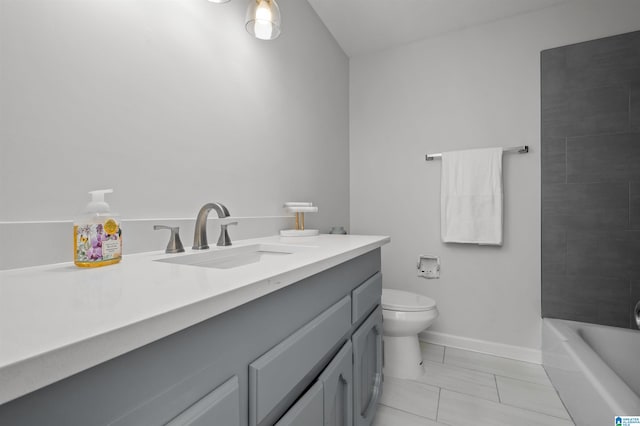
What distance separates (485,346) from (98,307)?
7.63 ft

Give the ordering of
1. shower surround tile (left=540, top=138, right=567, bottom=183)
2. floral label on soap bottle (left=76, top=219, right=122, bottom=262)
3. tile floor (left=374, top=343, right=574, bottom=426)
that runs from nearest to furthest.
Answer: floral label on soap bottle (left=76, top=219, right=122, bottom=262) < tile floor (left=374, top=343, right=574, bottom=426) < shower surround tile (left=540, top=138, right=567, bottom=183)

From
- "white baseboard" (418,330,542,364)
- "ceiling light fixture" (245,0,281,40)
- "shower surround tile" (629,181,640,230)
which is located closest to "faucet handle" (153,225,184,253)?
"ceiling light fixture" (245,0,281,40)

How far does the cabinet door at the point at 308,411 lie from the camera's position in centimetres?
63

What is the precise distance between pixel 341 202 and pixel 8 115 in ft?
6.37

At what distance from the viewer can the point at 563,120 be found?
1827 mm

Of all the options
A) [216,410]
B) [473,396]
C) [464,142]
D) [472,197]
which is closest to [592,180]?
[472,197]

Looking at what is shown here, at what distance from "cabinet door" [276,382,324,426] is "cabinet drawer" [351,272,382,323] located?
317 millimetres

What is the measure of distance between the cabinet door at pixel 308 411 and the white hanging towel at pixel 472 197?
64.2 inches

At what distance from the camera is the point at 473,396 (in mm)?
1538

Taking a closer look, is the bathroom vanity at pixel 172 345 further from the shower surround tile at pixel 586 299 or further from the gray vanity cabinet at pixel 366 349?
the shower surround tile at pixel 586 299

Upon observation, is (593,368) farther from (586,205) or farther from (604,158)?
(604,158)

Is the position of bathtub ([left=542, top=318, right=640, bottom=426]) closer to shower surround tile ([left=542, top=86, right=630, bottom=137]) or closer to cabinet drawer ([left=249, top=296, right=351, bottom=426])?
cabinet drawer ([left=249, top=296, right=351, bottom=426])

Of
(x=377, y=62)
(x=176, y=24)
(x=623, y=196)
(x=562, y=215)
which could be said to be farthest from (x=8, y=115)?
(x=623, y=196)

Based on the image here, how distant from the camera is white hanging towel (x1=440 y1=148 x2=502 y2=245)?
6.37ft
